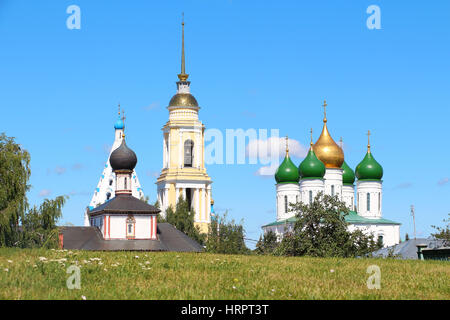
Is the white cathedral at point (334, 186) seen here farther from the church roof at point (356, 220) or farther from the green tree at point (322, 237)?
the green tree at point (322, 237)

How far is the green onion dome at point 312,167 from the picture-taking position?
69125 mm

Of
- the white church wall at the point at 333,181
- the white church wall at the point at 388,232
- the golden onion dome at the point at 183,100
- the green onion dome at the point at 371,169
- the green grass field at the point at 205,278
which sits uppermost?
the golden onion dome at the point at 183,100

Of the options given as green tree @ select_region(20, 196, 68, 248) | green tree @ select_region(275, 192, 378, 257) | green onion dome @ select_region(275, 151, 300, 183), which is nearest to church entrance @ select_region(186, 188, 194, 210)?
green onion dome @ select_region(275, 151, 300, 183)

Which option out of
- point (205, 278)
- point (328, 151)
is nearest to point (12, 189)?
point (205, 278)

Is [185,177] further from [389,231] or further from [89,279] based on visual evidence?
[89,279]

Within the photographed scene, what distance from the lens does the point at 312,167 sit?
69.2 meters

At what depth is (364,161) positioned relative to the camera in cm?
7462

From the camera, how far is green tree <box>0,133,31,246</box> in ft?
118

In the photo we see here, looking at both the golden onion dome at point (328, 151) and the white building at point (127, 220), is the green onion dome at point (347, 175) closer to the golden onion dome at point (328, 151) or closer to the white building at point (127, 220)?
the golden onion dome at point (328, 151)

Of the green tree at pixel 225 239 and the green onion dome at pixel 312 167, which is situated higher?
the green onion dome at pixel 312 167

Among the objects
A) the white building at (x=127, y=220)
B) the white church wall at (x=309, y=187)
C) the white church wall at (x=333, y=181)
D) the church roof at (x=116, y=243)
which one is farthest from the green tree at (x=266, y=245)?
the white church wall at (x=333, y=181)

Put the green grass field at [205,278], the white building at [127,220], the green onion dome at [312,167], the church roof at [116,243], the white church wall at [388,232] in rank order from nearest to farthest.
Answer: the green grass field at [205,278], the church roof at [116,243], the white building at [127,220], the green onion dome at [312,167], the white church wall at [388,232]

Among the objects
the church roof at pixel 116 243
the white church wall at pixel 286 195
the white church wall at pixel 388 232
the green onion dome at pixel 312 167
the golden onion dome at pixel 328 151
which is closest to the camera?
the church roof at pixel 116 243

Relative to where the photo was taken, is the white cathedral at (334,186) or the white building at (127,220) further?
the white cathedral at (334,186)
